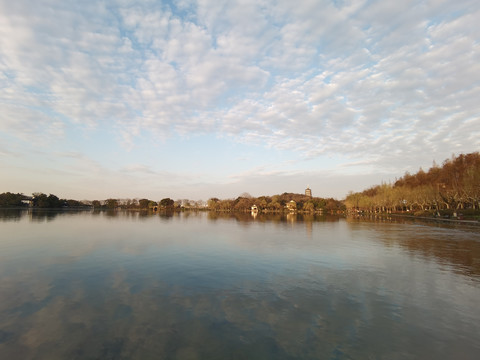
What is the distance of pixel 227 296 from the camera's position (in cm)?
1143

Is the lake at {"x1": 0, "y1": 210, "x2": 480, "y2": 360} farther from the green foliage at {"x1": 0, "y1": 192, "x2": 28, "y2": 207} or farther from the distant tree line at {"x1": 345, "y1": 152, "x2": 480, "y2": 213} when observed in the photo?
the green foliage at {"x1": 0, "y1": 192, "x2": 28, "y2": 207}

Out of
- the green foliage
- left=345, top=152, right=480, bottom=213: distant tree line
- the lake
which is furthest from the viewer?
the green foliage

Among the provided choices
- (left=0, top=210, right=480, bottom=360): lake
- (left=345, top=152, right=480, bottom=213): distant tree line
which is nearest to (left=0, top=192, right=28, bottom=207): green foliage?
(left=0, top=210, right=480, bottom=360): lake

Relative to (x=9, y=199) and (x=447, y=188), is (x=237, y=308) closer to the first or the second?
(x=447, y=188)

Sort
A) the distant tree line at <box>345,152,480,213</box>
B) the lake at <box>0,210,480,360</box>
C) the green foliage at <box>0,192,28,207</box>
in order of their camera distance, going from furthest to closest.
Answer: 1. the green foliage at <box>0,192,28,207</box>
2. the distant tree line at <box>345,152,480,213</box>
3. the lake at <box>0,210,480,360</box>

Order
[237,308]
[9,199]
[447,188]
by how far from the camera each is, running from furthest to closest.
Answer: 1. [9,199]
2. [447,188]
3. [237,308]

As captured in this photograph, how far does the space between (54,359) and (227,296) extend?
21.1ft

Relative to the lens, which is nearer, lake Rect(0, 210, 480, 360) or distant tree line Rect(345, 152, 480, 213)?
lake Rect(0, 210, 480, 360)

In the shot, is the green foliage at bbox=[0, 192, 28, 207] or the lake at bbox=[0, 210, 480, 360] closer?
the lake at bbox=[0, 210, 480, 360]

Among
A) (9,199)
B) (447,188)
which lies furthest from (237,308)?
(9,199)

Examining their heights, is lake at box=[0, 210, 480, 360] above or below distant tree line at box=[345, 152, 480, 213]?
below

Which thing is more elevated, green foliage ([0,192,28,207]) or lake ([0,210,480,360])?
green foliage ([0,192,28,207])

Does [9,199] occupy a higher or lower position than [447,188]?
lower

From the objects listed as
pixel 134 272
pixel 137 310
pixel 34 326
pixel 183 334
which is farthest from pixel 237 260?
pixel 34 326
